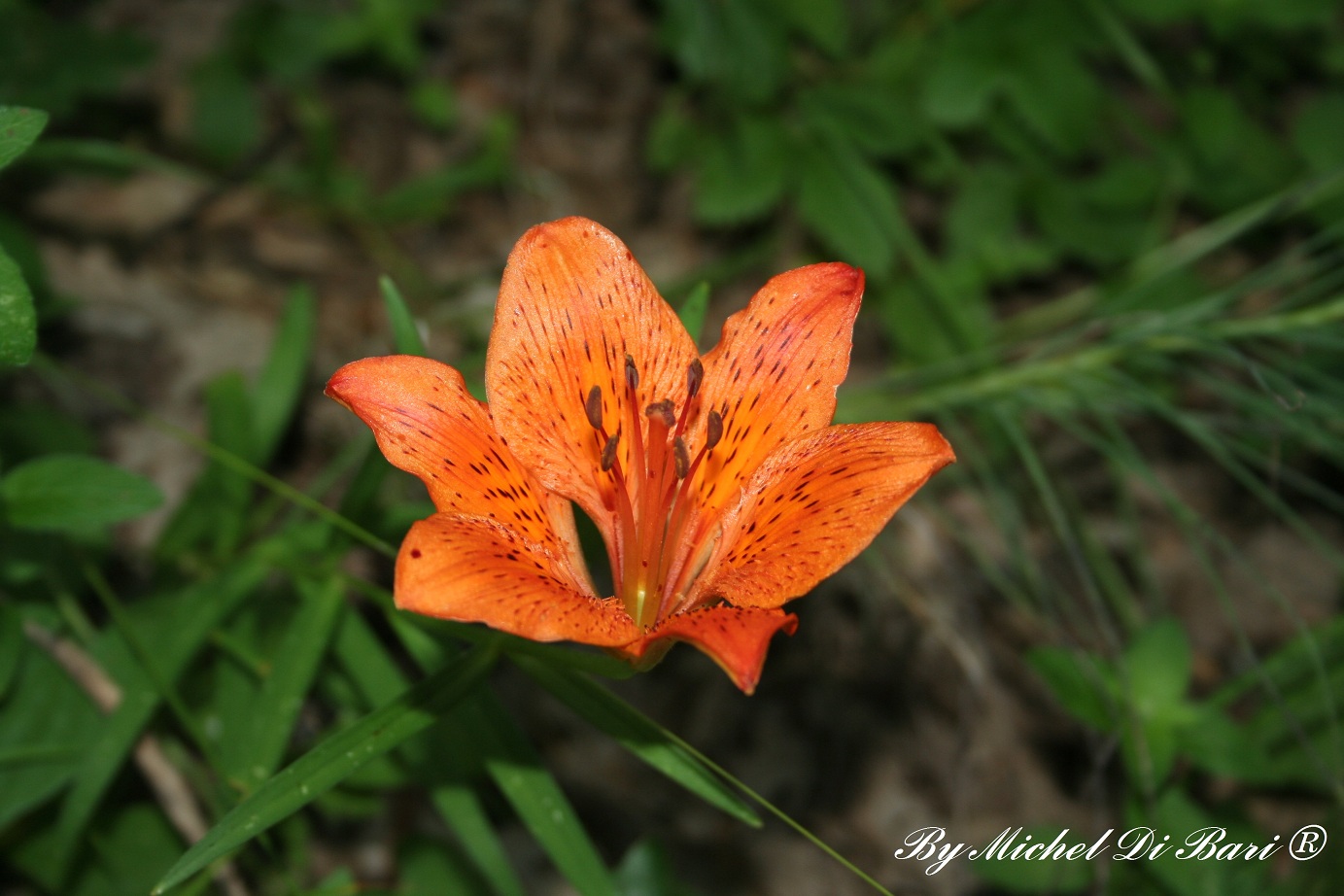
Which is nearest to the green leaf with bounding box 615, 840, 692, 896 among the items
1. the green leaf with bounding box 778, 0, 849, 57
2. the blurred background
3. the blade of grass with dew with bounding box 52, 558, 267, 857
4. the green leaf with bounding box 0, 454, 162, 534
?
the blurred background

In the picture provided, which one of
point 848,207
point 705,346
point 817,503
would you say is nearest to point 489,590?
point 817,503

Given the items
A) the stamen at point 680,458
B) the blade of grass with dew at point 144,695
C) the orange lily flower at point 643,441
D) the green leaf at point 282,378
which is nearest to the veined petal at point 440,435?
the orange lily flower at point 643,441

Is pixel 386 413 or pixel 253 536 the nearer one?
pixel 386 413

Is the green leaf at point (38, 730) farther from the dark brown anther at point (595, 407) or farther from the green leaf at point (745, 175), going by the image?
the green leaf at point (745, 175)

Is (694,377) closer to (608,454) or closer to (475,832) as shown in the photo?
(608,454)

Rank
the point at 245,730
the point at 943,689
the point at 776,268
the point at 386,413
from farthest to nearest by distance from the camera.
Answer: the point at 776,268, the point at 943,689, the point at 245,730, the point at 386,413

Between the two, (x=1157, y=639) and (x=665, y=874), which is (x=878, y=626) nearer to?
(x=1157, y=639)

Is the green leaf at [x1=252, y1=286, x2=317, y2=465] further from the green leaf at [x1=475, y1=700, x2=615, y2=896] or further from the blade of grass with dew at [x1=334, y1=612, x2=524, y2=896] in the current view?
the green leaf at [x1=475, y1=700, x2=615, y2=896]

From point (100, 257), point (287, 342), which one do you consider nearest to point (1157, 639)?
point (287, 342)
